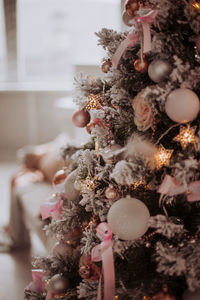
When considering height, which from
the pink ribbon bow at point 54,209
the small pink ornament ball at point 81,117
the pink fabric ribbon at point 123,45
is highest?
the pink fabric ribbon at point 123,45

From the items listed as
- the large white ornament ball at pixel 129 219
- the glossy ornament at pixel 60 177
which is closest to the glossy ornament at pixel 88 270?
the large white ornament ball at pixel 129 219

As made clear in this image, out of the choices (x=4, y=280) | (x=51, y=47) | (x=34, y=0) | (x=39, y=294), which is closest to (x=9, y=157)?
(x=51, y=47)

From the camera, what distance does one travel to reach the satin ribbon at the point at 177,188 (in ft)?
2.56

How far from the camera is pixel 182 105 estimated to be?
763mm

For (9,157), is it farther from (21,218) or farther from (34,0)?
(21,218)

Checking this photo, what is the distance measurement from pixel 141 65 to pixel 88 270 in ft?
2.04

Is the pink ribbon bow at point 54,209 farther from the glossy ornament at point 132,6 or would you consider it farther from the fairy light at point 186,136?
the glossy ornament at point 132,6

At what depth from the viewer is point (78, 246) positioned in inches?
43.9

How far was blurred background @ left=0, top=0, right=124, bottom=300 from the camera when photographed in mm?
4379

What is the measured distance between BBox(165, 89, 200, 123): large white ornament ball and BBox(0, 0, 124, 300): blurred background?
3447 millimetres

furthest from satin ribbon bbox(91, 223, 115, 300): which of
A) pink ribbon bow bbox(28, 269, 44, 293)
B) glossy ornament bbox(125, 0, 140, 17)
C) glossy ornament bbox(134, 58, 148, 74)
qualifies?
glossy ornament bbox(125, 0, 140, 17)

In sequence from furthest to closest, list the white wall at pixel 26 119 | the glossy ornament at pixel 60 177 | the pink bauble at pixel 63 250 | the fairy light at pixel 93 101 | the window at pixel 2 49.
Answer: the white wall at pixel 26 119 < the window at pixel 2 49 < the glossy ornament at pixel 60 177 < the pink bauble at pixel 63 250 < the fairy light at pixel 93 101

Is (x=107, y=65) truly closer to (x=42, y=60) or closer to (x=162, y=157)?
(x=162, y=157)

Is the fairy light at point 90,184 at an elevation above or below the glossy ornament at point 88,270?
above
